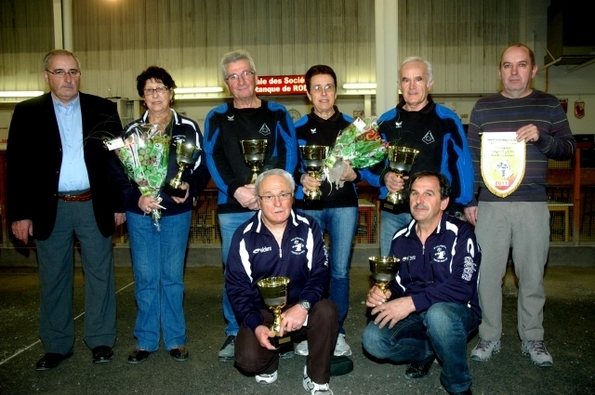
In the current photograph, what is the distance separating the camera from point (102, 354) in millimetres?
3590

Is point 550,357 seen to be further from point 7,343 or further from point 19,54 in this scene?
point 19,54

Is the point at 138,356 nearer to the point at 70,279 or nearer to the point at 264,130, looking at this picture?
the point at 70,279

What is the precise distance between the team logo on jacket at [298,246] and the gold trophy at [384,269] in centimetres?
41

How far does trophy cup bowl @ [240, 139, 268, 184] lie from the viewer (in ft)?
10.9

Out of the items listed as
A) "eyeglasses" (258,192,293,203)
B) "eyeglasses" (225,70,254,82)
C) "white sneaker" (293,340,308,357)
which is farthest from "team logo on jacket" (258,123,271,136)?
"white sneaker" (293,340,308,357)

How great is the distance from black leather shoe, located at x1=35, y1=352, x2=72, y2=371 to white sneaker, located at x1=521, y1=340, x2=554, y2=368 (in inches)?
125

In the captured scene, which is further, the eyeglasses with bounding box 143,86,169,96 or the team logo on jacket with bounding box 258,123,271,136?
the team logo on jacket with bounding box 258,123,271,136

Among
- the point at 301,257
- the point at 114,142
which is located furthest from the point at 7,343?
the point at 301,257

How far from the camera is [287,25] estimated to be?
15.5m

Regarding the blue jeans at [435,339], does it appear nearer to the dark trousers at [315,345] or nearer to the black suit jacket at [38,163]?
the dark trousers at [315,345]

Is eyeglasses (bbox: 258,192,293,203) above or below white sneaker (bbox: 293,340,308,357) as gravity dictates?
above

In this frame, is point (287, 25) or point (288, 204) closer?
point (288, 204)

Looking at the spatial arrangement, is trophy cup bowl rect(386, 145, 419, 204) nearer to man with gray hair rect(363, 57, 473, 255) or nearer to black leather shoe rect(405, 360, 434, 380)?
man with gray hair rect(363, 57, 473, 255)

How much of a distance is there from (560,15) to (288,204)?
528 inches
